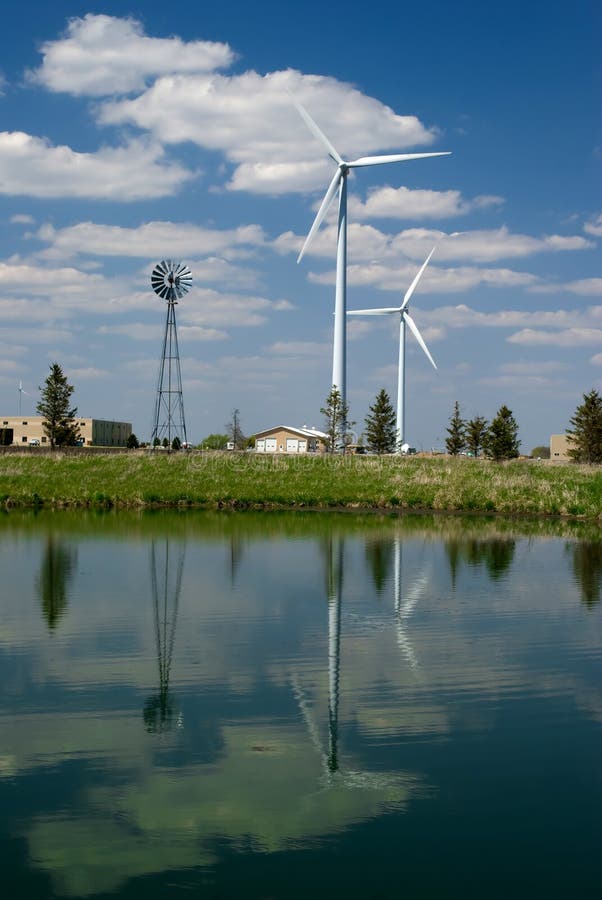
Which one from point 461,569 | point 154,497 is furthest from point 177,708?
point 154,497

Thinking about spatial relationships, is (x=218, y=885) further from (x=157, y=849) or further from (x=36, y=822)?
(x=36, y=822)

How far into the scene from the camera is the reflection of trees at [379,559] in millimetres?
21094

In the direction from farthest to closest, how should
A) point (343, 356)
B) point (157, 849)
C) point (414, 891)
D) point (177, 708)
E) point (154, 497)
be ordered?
point (343, 356), point (154, 497), point (177, 708), point (157, 849), point (414, 891)

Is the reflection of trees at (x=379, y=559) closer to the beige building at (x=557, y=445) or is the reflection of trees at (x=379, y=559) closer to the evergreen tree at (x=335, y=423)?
the evergreen tree at (x=335, y=423)

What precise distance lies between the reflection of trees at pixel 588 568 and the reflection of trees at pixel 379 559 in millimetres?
4264

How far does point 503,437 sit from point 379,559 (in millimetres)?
80864

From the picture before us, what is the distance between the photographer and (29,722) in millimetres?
9984

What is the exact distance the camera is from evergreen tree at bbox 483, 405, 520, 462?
340 feet

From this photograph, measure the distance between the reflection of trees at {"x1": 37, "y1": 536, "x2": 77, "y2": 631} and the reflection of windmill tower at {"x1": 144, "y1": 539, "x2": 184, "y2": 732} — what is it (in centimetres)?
170

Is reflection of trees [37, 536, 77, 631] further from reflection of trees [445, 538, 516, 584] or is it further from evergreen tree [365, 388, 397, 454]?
evergreen tree [365, 388, 397, 454]

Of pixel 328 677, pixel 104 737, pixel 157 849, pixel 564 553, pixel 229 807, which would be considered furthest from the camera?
pixel 564 553

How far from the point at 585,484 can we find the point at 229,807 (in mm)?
45145

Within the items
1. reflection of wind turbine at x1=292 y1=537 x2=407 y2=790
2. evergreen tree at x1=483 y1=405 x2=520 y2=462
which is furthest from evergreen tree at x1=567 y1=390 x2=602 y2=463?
reflection of wind turbine at x1=292 y1=537 x2=407 y2=790

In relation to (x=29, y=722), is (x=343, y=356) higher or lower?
higher
